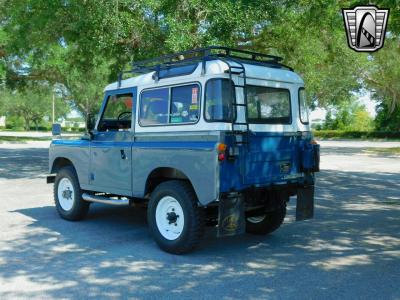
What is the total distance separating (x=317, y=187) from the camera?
13.1m

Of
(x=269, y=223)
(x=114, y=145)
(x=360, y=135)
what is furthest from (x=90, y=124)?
(x=360, y=135)

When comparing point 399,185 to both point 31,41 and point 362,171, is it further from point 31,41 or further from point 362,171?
point 31,41

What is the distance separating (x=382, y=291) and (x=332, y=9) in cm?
1083

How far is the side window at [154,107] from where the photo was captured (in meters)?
6.73

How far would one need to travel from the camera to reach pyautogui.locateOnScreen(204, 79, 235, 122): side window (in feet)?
19.9

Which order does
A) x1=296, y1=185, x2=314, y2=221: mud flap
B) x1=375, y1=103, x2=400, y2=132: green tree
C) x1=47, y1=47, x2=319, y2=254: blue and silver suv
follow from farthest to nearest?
x1=375, y1=103, x2=400, y2=132: green tree → x1=296, y1=185, x2=314, y2=221: mud flap → x1=47, y1=47, x2=319, y2=254: blue and silver suv

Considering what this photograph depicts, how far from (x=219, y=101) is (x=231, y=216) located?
1.43 meters

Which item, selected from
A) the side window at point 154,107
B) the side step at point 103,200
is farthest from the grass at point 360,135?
the side window at point 154,107

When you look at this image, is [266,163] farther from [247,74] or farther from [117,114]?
[117,114]

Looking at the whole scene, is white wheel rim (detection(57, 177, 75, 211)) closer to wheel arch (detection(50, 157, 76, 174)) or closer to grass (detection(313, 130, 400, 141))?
wheel arch (detection(50, 157, 76, 174))

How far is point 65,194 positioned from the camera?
8539 millimetres

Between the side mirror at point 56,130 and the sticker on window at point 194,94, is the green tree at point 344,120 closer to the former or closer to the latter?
the side mirror at point 56,130

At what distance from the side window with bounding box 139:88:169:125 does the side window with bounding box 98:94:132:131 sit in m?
0.38

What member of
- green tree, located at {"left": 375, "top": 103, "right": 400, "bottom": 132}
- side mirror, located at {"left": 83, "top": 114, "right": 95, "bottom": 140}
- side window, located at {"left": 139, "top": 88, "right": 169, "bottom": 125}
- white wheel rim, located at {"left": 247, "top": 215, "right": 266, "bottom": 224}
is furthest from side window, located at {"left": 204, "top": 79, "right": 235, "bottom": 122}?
green tree, located at {"left": 375, "top": 103, "right": 400, "bottom": 132}
